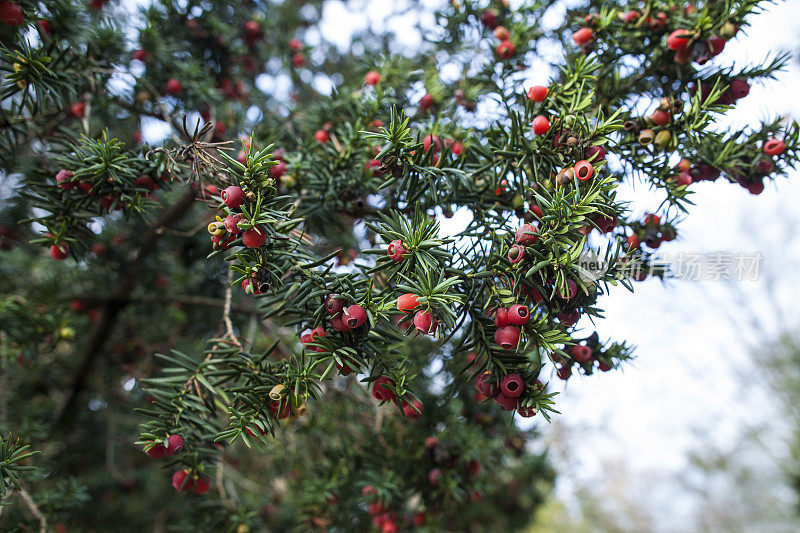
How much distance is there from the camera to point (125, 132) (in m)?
3.09

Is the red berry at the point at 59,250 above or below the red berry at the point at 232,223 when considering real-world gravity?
below

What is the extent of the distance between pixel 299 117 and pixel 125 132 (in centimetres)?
131

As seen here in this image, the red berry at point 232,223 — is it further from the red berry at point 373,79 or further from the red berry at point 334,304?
the red berry at point 373,79

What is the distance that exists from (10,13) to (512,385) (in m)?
2.28

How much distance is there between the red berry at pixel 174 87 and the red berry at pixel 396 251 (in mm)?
2066

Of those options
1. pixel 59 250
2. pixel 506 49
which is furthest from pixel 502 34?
pixel 59 250

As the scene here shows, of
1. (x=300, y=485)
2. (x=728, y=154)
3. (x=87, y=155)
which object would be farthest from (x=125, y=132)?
(x=728, y=154)

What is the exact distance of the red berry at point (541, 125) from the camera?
4.99 ft

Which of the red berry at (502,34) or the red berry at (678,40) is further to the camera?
the red berry at (502,34)

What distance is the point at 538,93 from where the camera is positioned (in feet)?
5.32

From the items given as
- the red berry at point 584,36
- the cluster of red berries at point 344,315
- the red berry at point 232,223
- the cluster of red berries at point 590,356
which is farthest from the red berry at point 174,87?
the cluster of red berries at point 590,356

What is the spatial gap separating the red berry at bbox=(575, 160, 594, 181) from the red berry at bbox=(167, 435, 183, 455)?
1500 millimetres

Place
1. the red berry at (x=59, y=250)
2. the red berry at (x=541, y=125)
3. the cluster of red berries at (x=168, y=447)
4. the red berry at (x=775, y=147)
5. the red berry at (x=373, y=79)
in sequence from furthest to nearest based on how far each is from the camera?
the red berry at (x=373, y=79)
the red berry at (x=59, y=250)
the red berry at (x=775, y=147)
the red berry at (x=541, y=125)
the cluster of red berries at (x=168, y=447)

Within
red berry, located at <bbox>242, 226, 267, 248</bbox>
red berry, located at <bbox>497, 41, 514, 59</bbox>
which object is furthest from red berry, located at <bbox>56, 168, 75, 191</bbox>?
red berry, located at <bbox>497, 41, 514, 59</bbox>
